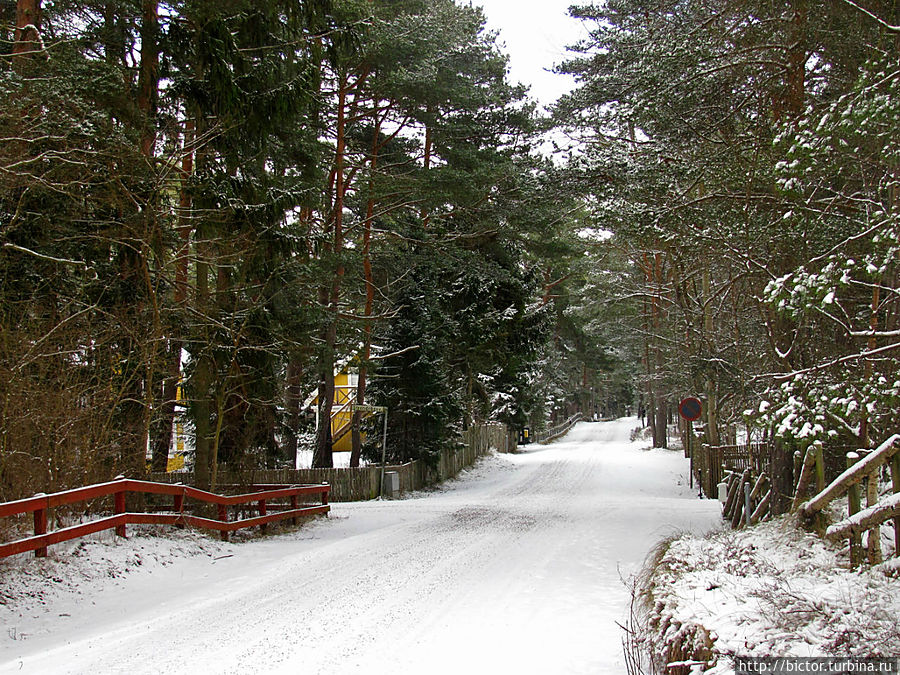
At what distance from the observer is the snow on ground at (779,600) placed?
383cm

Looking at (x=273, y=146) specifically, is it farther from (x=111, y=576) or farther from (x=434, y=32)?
(x=111, y=576)

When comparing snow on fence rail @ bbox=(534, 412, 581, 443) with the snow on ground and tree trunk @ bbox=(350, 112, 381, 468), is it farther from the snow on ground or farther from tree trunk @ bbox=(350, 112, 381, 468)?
the snow on ground

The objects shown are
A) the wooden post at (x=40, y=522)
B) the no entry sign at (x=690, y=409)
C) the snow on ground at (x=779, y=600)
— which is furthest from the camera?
the no entry sign at (x=690, y=409)

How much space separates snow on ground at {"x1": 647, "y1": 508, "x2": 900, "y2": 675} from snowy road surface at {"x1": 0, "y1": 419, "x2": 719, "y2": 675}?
740mm

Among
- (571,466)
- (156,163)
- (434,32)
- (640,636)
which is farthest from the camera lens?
(571,466)

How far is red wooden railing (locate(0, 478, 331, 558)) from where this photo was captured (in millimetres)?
6934

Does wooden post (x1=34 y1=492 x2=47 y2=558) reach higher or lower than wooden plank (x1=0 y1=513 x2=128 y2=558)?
higher

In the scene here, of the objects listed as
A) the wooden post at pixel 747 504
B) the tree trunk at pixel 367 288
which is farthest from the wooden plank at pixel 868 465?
the tree trunk at pixel 367 288

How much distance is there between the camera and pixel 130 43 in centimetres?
1131

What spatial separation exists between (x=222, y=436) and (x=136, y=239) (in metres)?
4.58

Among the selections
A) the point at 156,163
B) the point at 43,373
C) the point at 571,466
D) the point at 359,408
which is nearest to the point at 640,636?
the point at 43,373

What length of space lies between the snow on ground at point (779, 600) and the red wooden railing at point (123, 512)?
6159mm

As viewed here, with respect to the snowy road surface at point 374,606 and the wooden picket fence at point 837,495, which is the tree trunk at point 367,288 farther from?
the wooden picket fence at point 837,495

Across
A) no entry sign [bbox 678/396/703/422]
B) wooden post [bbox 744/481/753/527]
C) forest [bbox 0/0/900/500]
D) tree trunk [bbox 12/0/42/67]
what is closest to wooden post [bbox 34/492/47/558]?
forest [bbox 0/0/900/500]
